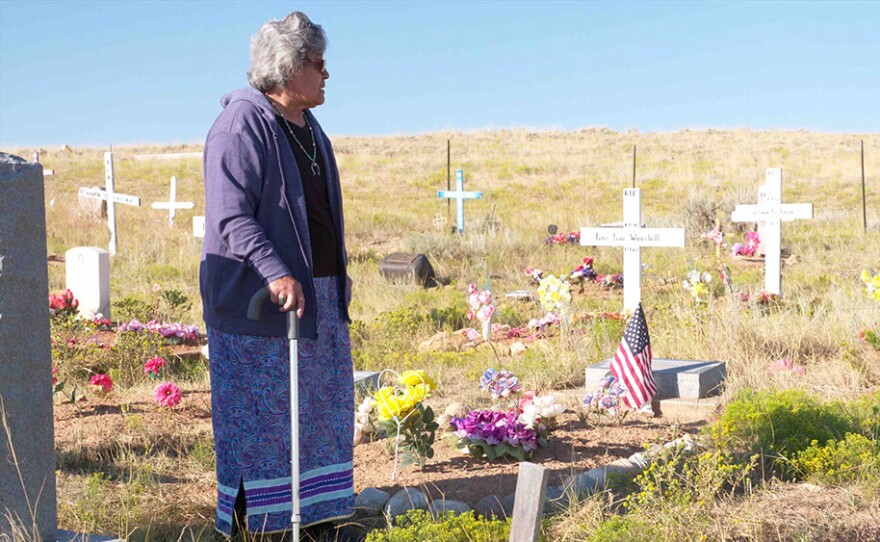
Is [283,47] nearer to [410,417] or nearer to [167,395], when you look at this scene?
[410,417]

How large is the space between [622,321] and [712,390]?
205 centimetres

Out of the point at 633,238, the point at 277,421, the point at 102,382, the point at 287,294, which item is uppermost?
the point at 633,238

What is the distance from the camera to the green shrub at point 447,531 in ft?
11.3

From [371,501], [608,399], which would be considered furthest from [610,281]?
[371,501]

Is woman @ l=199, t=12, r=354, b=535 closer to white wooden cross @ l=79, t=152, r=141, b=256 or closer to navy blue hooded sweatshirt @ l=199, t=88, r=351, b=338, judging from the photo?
navy blue hooded sweatshirt @ l=199, t=88, r=351, b=338

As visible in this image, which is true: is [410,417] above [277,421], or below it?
below

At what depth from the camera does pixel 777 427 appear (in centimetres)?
480

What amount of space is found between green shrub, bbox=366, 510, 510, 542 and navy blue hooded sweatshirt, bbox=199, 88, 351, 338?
0.75 meters

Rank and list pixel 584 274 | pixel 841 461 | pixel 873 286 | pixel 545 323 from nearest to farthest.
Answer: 1. pixel 841 461
2. pixel 873 286
3. pixel 545 323
4. pixel 584 274

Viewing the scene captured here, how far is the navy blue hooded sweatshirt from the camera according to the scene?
3518 millimetres

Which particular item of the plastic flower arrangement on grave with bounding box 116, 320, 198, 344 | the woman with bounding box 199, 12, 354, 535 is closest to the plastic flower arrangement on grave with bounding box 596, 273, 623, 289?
the plastic flower arrangement on grave with bounding box 116, 320, 198, 344

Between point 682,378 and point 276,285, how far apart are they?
3.29m

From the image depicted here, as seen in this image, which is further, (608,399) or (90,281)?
(90,281)

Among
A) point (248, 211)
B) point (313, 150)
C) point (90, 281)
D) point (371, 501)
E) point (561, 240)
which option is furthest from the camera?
point (561, 240)
